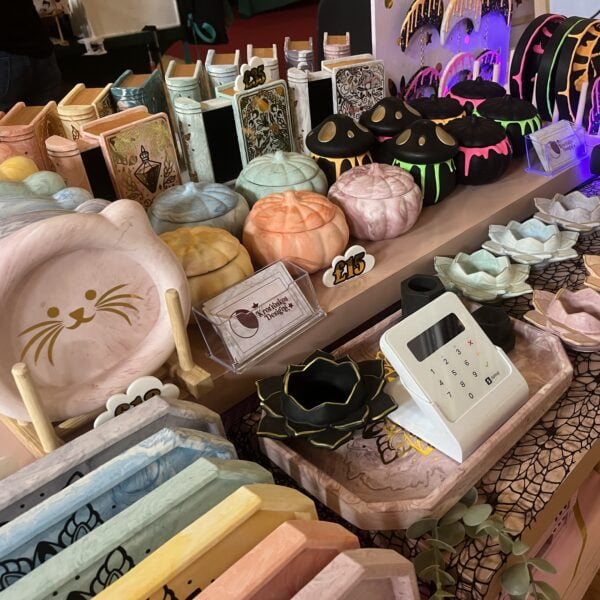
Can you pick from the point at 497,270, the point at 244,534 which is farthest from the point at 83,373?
the point at 497,270

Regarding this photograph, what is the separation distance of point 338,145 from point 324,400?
23.8 inches

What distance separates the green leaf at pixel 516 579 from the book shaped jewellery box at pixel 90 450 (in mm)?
433

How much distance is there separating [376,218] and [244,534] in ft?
2.58

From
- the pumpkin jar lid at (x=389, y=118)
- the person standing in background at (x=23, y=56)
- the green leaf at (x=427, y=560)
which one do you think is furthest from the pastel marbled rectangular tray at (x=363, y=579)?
the person standing in background at (x=23, y=56)

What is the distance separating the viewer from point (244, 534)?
557 mm

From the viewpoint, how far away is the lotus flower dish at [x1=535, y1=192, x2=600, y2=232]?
132 centimetres

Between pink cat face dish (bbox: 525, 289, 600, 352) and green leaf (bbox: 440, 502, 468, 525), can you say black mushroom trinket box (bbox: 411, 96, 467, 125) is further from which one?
green leaf (bbox: 440, 502, 468, 525)

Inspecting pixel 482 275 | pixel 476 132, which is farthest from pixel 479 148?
pixel 482 275

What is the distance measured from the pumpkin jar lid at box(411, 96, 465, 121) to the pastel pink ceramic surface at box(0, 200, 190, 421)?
90 centimetres

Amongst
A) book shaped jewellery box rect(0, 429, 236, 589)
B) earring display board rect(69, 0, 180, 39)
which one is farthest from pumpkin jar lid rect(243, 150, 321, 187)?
earring display board rect(69, 0, 180, 39)

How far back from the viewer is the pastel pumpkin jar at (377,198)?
3.94ft

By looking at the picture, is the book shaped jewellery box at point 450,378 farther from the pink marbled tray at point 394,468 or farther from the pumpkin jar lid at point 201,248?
the pumpkin jar lid at point 201,248

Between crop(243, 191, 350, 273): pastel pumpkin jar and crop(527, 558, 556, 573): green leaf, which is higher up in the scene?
crop(243, 191, 350, 273): pastel pumpkin jar

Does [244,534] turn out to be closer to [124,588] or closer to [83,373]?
[124,588]
